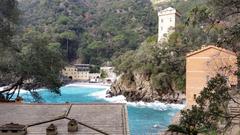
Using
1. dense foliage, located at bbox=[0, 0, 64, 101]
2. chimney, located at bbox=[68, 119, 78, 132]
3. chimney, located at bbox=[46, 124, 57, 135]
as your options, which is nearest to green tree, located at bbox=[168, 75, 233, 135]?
chimney, located at bbox=[68, 119, 78, 132]

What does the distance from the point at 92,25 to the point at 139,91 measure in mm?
57252

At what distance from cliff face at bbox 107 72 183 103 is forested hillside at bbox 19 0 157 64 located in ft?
106

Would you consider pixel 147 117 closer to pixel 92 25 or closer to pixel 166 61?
pixel 166 61

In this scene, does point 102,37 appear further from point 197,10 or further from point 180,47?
point 197,10

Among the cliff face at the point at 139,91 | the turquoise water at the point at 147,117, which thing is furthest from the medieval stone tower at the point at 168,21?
the turquoise water at the point at 147,117

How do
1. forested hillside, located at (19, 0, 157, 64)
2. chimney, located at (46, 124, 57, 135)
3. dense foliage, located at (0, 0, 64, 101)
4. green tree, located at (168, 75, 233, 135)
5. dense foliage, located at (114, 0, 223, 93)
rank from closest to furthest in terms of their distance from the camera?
green tree, located at (168, 75, 233, 135) < chimney, located at (46, 124, 57, 135) < dense foliage, located at (0, 0, 64, 101) < dense foliage, located at (114, 0, 223, 93) < forested hillside, located at (19, 0, 157, 64)

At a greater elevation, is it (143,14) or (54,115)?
(143,14)

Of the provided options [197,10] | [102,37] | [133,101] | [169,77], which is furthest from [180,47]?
[102,37]

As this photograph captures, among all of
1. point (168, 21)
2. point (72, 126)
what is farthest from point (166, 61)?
point (72, 126)

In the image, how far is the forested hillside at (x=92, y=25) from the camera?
296 ft

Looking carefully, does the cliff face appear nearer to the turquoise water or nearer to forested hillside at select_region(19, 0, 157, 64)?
the turquoise water

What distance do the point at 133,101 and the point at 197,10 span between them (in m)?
37.3

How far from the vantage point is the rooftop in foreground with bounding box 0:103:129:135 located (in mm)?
9695

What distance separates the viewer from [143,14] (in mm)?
99500
